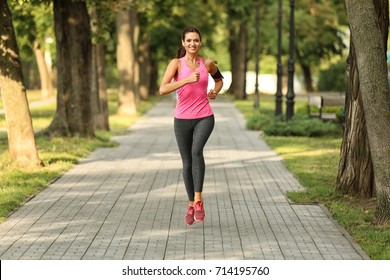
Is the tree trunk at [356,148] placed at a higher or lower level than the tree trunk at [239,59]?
higher

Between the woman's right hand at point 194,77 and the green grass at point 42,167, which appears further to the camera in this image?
the green grass at point 42,167

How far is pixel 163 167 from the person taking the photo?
58.3 feet

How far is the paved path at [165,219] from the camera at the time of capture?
9258mm

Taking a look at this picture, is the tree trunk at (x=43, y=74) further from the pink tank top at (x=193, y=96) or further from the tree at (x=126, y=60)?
the pink tank top at (x=193, y=96)

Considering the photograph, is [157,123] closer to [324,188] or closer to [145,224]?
[324,188]

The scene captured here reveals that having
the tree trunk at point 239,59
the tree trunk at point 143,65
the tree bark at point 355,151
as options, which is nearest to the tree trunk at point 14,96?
the tree bark at point 355,151

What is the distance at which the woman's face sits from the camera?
10391mm

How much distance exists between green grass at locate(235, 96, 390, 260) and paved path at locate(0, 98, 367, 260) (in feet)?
0.57

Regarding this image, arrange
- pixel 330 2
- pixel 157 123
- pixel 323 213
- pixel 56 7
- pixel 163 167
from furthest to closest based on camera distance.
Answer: pixel 330 2 → pixel 157 123 → pixel 56 7 → pixel 163 167 → pixel 323 213

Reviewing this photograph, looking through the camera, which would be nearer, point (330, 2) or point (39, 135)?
point (39, 135)

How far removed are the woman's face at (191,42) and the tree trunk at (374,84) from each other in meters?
1.77

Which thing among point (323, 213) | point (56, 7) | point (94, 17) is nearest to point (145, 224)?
point (323, 213)

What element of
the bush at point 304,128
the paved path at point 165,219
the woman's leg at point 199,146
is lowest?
the bush at point 304,128

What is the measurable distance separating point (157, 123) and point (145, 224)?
23124 millimetres
